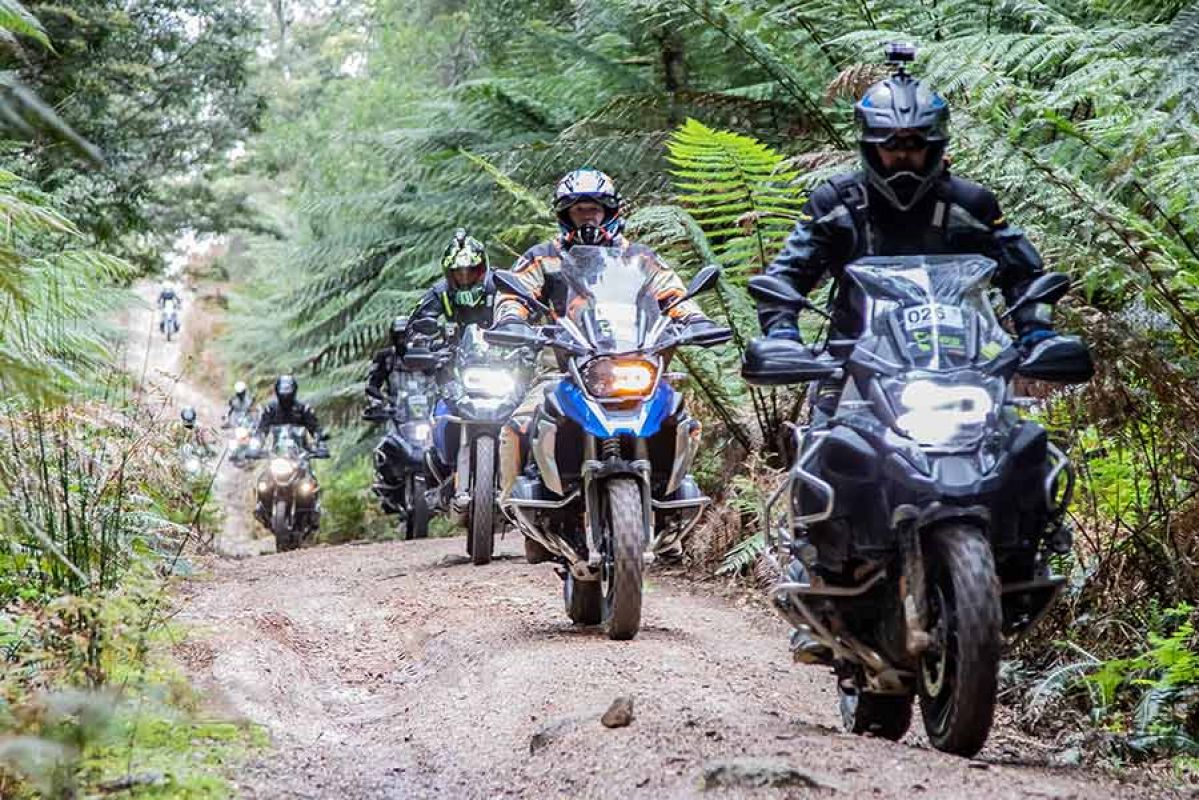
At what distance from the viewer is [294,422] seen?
17125mm

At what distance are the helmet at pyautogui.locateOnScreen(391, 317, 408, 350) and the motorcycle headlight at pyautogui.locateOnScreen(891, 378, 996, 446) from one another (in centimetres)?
871

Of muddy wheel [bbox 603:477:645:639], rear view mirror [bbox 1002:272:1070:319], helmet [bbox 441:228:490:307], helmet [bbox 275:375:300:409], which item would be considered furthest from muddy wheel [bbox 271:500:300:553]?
rear view mirror [bbox 1002:272:1070:319]

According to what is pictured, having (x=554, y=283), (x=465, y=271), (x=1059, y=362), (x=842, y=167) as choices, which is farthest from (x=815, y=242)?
(x=465, y=271)

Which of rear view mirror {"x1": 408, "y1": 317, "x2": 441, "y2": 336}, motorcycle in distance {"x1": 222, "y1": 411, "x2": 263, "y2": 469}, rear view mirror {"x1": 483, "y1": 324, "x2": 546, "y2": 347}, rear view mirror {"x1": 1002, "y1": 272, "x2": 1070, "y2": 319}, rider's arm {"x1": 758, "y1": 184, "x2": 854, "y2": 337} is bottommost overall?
motorcycle in distance {"x1": 222, "y1": 411, "x2": 263, "y2": 469}

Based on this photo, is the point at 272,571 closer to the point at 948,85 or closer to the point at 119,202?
the point at 119,202

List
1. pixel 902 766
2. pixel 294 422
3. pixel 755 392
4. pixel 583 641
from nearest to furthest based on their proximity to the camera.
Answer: pixel 902 766
pixel 583 641
pixel 755 392
pixel 294 422

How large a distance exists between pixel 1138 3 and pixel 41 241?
7.84m

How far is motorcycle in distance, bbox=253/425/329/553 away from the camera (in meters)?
16.7

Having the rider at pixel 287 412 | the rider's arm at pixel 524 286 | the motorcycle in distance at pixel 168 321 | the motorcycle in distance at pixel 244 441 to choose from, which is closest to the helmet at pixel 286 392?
the rider at pixel 287 412

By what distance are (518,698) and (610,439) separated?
1.51m

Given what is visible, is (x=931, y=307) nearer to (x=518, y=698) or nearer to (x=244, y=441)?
(x=518, y=698)

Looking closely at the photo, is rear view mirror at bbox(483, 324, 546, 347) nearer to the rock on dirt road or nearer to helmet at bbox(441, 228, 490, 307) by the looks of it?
the rock on dirt road

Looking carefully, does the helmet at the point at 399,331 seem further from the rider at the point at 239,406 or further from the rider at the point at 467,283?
the rider at the point at 239,406

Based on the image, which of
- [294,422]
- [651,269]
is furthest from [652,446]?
[294,422]
